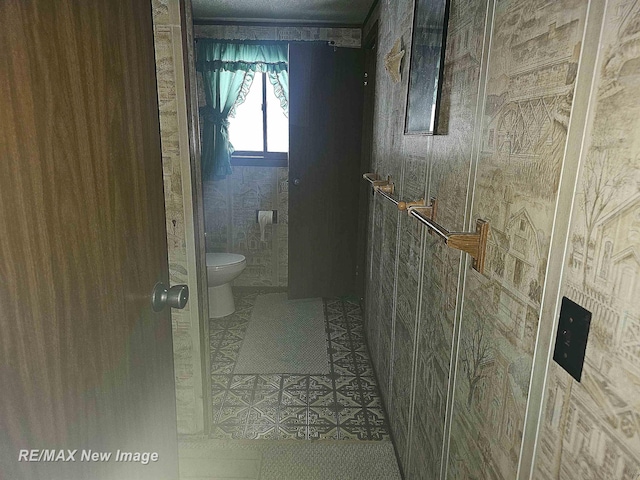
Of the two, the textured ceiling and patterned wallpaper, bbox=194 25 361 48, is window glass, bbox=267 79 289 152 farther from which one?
the textured ceiling

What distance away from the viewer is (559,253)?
0.68m

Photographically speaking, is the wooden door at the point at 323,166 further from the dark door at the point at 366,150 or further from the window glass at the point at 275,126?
the window glass at the point at 275,126

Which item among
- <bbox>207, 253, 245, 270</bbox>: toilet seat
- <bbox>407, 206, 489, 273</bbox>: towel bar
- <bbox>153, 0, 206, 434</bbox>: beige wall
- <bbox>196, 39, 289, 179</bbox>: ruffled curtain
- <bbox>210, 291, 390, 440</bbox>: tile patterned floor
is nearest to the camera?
<bbox>407, 206, 489, 273</bbox>: towel bar

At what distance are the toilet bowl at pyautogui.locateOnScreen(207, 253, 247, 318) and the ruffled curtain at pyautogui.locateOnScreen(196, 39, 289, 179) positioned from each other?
2.57 ft

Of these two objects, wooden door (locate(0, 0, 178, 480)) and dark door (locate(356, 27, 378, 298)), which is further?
dark door (locate(356, 27, 378, 298))

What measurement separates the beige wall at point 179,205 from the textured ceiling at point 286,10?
5.61 ft

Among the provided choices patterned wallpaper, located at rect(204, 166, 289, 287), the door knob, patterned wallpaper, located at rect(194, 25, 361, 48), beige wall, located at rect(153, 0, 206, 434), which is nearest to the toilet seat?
patterned wallpaper, located at rect(204, 166, 289, 287)

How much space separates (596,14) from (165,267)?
1.00 m

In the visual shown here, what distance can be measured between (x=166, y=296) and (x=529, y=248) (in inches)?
31.5

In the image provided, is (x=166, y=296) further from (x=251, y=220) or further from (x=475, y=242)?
(x=251, y=220)

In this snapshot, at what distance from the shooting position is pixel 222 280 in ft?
10.3

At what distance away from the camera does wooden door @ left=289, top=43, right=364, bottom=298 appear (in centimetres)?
330

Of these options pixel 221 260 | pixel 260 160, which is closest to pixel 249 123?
pixel 260 160

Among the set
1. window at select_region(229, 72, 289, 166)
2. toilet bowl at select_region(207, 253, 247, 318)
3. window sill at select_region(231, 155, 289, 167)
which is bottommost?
toilet bowl at select_region(207, 253, 247, 318)
